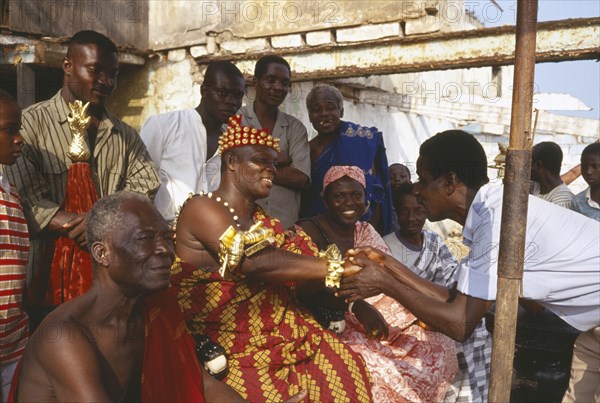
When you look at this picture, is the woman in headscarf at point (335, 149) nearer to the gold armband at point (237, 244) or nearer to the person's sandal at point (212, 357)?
the gold armband at point (237, 244)

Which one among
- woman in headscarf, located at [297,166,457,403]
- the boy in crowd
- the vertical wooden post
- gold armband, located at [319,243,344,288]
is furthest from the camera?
the vertical wooden post

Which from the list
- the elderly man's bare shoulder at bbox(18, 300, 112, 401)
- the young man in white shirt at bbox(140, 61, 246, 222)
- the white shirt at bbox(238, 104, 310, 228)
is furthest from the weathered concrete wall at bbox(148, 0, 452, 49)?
the elderly man's bare shoulder at bbox(18, 300, 112, 401)

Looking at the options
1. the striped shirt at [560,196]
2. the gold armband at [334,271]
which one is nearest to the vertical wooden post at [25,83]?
the gold armband at [334,271]

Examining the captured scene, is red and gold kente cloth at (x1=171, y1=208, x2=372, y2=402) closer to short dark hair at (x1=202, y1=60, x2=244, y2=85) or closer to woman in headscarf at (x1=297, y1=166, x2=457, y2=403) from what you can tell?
woman in headscarf at (x1=297, y1=166, x2=457, y2=403)

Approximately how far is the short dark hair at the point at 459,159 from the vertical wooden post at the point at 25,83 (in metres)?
5.34

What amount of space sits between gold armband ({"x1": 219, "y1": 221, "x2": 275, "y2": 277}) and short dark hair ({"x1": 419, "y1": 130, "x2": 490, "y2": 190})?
943 mm

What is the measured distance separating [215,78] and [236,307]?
182cm

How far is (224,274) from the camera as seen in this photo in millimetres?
2977

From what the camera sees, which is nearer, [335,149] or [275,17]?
[335,149]

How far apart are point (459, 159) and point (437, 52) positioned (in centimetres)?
327

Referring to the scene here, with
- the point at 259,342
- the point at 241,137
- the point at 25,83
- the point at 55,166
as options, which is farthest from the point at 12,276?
the point at 25,83

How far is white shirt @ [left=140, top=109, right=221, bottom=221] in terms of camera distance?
4.15 m

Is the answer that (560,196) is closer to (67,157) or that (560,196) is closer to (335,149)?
(335,149)

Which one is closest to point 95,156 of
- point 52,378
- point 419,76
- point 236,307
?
point 236,307
